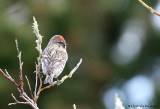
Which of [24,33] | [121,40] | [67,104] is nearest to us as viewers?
[24,33]

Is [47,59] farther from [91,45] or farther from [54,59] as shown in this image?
[91,45]

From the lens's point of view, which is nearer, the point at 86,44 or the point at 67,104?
the point at 67,104

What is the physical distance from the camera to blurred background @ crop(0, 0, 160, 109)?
572 inches

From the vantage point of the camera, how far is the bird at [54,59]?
19.4 feet

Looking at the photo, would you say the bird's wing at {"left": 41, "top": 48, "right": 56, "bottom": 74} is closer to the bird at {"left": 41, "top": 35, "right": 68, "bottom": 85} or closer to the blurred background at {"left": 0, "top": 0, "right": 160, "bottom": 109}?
the bird at {"left": 41, "top": 35, "right": 68, "bottom": 85}

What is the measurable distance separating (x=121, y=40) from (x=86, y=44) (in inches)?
64.8

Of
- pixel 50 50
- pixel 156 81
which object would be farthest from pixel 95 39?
pixel 50 50

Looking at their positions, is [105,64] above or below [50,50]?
below

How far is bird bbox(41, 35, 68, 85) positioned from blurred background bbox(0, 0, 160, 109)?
6.80 m

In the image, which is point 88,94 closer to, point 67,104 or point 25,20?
point 67,104

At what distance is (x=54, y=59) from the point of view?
253 inches

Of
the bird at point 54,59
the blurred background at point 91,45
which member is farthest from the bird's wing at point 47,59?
the blurred background at point 91,45

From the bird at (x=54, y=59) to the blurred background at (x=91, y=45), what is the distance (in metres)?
6.80

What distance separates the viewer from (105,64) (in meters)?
16.5
